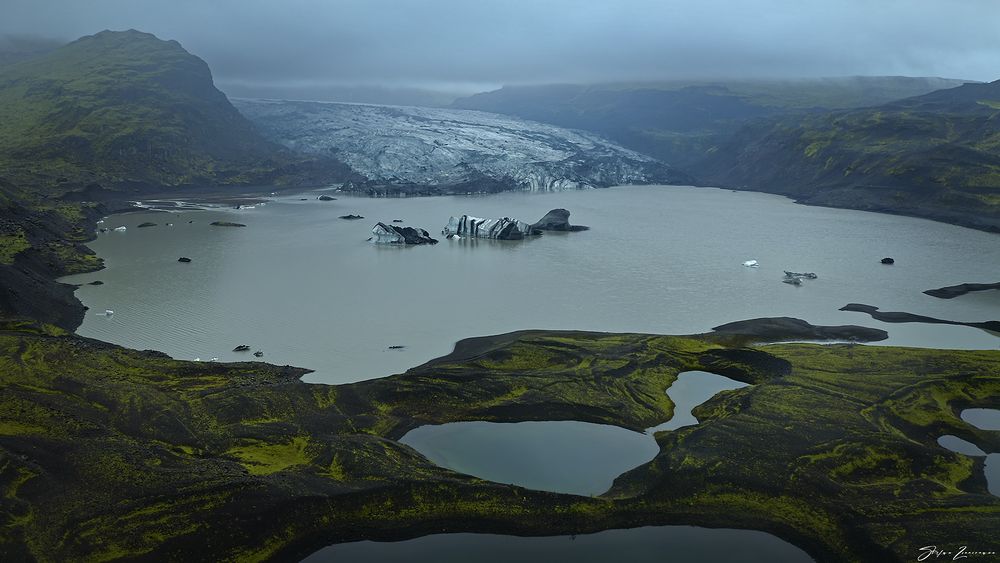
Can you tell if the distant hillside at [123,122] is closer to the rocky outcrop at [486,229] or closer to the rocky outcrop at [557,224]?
the rocky outcrop at [486,229]

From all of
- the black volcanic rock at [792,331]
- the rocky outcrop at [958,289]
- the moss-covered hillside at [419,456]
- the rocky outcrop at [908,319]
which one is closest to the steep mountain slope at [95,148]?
the moss-covered hillside at [419,456]

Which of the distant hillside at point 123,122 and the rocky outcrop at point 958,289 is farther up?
the distant hillside at point 123,122

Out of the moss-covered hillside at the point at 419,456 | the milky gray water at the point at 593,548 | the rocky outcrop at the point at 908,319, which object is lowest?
the milky gray water at the point at 593,548

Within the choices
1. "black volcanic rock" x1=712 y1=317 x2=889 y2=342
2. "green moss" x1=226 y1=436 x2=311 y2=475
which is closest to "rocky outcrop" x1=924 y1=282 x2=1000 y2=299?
"black volcanic rock" x1=712 y1=317 x2=889 y2=342

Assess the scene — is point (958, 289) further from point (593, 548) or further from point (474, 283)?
point (593, 548)

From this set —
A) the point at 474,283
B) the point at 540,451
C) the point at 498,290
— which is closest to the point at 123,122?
the point at 474,283

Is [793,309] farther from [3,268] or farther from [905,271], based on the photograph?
[3,268]

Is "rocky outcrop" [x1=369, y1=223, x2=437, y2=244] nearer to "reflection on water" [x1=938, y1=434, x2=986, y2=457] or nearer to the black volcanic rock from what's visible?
the black volcanic rock
